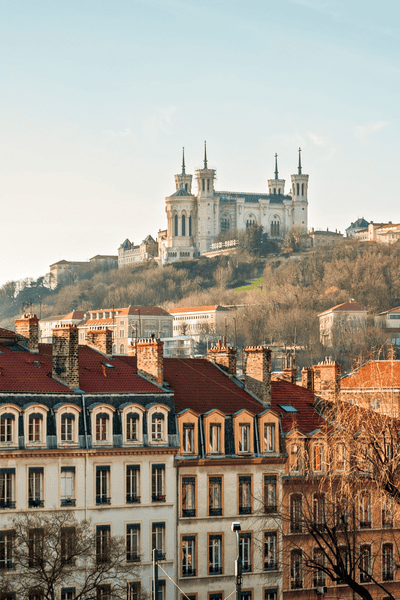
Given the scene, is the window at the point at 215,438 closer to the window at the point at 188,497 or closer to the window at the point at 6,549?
the window at the point at 188,497

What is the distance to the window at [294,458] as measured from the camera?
49.1m

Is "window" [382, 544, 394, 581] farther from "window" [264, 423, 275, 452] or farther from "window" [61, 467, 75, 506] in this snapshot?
"window" [61, 467, 75, 506]

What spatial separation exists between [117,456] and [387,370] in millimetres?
26831

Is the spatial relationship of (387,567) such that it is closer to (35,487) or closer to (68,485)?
(68,485)

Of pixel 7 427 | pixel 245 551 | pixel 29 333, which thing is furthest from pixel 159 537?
pixel 29 333

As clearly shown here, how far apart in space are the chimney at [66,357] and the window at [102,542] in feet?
16.9

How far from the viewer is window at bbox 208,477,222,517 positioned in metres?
47.3

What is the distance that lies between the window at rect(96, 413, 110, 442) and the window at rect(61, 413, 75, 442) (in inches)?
39.8

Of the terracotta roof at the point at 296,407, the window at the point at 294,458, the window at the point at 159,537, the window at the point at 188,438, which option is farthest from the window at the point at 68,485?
the terracotta roof at the point at 296,407

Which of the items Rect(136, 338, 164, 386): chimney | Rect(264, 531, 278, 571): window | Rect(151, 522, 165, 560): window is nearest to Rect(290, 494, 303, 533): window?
Rect(264, 531, 278, 571): window

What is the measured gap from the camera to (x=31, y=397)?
145 ft

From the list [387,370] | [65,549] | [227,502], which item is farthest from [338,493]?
[387,370]

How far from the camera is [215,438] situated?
4794 centimetres

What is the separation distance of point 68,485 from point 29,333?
25.6 ft
